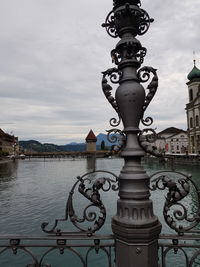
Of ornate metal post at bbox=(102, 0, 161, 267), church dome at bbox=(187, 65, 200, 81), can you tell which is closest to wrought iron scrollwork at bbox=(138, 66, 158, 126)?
ornate metal post at bbox=(102, 0, 161, 267)

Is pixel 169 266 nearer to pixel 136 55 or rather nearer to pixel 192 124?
pixel 136 55

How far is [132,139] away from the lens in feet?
6.38

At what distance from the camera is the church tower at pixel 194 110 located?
191ft

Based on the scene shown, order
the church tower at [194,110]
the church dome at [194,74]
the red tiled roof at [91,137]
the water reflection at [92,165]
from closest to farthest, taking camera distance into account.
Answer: the water reflection at [92,165] < the church tower at [194,110] < the church dome at [194,74] < the red tiled roof at [91,137]

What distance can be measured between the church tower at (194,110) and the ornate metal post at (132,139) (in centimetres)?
6016

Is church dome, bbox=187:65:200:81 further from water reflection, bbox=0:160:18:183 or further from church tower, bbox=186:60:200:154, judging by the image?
water reflection, bbox=0:160:18:183

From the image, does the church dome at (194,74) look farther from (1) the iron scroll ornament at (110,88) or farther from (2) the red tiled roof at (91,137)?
(1) the iron scroll ornament at (110,88)

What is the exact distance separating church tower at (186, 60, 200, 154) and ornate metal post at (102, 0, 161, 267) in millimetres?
60163

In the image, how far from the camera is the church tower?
5813cm

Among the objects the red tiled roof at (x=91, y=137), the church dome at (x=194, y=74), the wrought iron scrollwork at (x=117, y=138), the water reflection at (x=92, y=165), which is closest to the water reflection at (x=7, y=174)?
the water reflection at (x=92, y=165)

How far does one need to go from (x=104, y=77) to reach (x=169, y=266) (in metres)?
6.94

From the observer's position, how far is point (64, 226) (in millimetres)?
10461

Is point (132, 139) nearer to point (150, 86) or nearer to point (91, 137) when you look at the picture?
point (150, 86)

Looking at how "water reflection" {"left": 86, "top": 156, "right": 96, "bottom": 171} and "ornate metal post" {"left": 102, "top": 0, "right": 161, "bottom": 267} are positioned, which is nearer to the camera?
"ornate metal post" {"left": 102, "top": 0, "right": 161, "bottom": 267}
